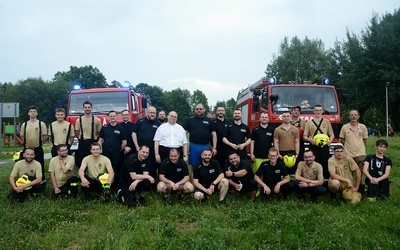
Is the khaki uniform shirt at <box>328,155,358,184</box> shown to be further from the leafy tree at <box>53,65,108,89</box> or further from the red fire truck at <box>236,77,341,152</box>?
the leafy tree at <box>53,65,108,89</box>

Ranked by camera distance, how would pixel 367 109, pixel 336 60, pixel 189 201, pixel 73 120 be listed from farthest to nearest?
pixel 336 60
pixel 367 109
pixel 73 120
pixel 189 201

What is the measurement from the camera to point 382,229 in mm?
5566

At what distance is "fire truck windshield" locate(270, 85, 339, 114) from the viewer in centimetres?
1009

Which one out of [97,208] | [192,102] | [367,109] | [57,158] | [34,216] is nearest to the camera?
[34,216]

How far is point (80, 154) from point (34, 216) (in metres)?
2.35

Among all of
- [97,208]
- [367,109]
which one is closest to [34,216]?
[97,208]

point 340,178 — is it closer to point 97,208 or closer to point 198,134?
point 198,134

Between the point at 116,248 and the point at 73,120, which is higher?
the point at 73,120

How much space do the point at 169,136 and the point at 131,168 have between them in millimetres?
1068

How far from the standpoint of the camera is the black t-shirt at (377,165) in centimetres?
737

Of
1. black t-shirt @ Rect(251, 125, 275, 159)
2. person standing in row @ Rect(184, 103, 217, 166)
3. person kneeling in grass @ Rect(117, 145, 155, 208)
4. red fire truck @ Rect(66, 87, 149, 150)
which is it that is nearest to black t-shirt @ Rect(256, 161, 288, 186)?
black t-shirt @ Rect(251, 125, 275, 159)

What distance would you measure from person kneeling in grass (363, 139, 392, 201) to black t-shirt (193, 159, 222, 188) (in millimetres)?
2789

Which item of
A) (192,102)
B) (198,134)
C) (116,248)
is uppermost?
(192,102)

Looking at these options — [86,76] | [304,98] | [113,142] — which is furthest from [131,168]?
[86,76]
